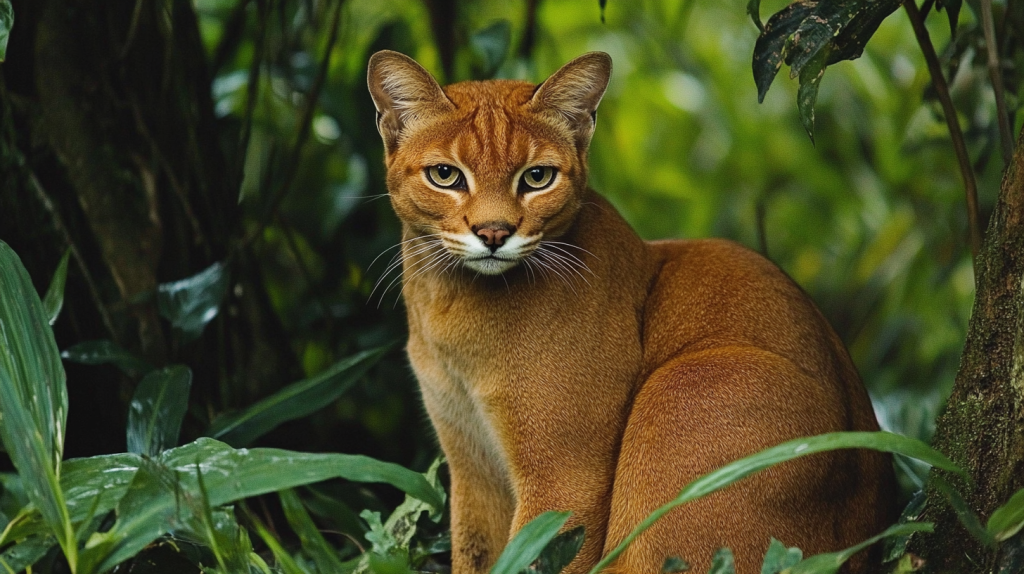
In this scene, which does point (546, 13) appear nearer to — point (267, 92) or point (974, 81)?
point (267, 92)

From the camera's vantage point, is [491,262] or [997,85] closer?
[997,85]

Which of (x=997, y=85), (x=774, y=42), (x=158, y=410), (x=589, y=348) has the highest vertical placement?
(x=774, y=42)

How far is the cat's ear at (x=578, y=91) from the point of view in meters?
3.75

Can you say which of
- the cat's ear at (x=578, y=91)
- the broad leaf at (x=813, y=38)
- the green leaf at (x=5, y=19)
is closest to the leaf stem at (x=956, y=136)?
the broad leaf at (x=813, y=38)

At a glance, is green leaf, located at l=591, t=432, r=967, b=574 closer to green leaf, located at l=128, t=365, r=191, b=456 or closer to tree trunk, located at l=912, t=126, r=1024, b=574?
tree trunk, located at l=912, t=126, r=1024, b=574

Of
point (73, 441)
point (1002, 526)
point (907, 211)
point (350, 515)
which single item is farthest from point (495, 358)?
point (907, 211)

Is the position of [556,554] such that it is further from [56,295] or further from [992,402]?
[56,295]

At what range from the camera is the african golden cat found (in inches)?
131

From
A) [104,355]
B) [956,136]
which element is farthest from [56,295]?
[956,136]

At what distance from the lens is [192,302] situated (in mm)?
4457

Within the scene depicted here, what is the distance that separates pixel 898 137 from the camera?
6.62 m

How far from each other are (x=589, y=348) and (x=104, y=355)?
193cm

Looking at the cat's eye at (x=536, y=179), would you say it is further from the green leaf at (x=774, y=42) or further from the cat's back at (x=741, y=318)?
the green leaf at (x=774, y=42)

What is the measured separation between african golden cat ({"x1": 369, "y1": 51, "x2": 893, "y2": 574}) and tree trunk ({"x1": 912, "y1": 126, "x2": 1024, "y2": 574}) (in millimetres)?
483
